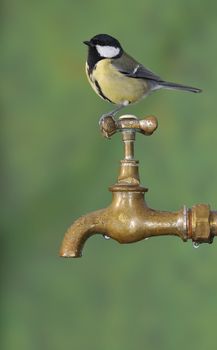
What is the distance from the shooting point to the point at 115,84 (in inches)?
78.3

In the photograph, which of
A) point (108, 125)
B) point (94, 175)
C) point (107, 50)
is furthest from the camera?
point (94, 175)

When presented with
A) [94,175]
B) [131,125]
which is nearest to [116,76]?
[131,125]

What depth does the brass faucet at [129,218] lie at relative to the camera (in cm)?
159

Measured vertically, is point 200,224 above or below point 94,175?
below

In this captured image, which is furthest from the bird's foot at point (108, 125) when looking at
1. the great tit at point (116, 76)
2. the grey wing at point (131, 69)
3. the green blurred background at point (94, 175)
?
the green blurred background at point (94, 175)

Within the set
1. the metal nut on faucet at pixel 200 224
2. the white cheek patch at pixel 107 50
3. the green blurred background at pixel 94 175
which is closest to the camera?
the metal nut on faucet at pixel 200 224

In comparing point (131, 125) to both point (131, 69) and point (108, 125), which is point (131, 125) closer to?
point (108, 125)

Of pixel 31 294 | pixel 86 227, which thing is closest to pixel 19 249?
pixel 31 294

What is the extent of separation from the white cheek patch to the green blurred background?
855 mm

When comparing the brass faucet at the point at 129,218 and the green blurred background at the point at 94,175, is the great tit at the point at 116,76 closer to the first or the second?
the brass faucet at the point at 129,218

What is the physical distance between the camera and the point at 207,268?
2.77 metres

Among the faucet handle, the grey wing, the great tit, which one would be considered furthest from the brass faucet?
the grey wing

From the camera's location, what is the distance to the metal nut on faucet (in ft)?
A: 5.15

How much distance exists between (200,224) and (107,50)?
19.0 inches
